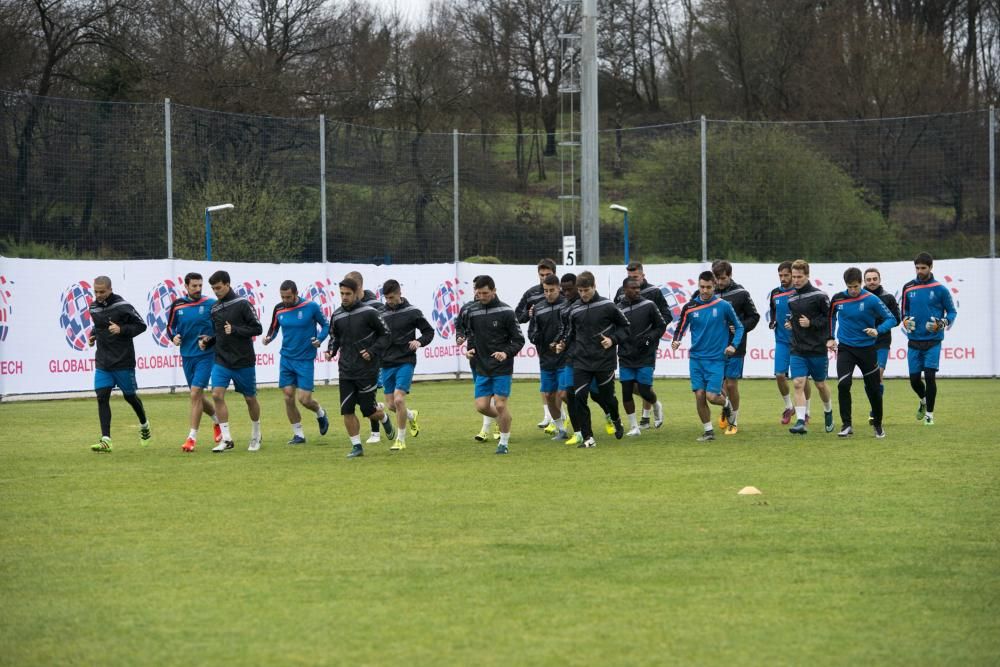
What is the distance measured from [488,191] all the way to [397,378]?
1663 centimetres

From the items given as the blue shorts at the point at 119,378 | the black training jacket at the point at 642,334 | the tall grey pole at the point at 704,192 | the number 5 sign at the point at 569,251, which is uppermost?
the tall grey pole at the point at 704,192

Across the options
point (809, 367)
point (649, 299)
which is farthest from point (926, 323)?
point (649, 299)

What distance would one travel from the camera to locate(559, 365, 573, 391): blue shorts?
55.5 ft

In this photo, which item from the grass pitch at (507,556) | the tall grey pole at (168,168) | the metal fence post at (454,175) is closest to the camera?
the grass pitch at (507,556)

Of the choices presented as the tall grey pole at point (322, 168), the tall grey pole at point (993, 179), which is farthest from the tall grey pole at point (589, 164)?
the tall grey pole at point (993, 179)

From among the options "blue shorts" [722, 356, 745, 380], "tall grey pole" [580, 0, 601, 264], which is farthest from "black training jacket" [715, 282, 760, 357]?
"tall grey pole" [580, 0, 601, 264]

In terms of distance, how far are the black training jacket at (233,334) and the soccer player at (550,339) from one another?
12.0 feet

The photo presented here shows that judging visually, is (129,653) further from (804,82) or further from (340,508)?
(804,82)

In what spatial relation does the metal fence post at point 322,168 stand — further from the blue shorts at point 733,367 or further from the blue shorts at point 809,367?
the blue shorts at point 809,367

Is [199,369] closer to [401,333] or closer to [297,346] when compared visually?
[297,346]

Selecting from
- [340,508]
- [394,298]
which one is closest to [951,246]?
[394,298]

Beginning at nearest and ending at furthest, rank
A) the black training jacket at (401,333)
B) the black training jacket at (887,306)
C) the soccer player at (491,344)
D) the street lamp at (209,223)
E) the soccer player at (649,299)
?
1. the soccer player at (491,344)
2. the black training jacket at (401,333)
3. the black training jacket at (887,306)
4. the soccer player at (649,299)
5. the street lamp at (209,223)

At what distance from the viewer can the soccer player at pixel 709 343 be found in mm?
16469

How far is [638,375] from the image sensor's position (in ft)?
56.7
